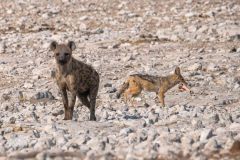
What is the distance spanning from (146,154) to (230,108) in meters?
5.77

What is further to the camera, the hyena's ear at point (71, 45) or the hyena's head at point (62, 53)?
the hyena's ear at point (71, 45)

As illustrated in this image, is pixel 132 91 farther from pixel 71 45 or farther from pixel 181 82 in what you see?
pixel 71 45

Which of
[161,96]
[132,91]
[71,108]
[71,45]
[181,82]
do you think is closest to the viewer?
[71,108]

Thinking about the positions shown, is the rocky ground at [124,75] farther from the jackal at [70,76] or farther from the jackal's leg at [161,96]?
the jackal at [70,76]

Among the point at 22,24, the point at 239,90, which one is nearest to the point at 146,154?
the point at 239,90

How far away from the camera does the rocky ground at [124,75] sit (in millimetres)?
9484

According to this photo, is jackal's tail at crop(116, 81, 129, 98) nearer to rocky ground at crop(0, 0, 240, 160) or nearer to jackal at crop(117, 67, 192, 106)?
jackal at crop(117, 67, 192, 106)

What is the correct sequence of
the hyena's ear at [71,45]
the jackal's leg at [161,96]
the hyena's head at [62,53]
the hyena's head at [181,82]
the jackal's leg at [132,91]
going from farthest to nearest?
the hyena's head at [181,82] → the jackal's leg at [132,91] → the jackal's leg at [161,96] → the hyena's ear at [71,45] → the hyena's head at [62,53]

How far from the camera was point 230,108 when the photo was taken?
566 inches

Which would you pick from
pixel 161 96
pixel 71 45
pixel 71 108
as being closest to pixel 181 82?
pixel 161 96

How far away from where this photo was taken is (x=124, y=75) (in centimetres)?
1892

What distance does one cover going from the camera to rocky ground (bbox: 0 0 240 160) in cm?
948

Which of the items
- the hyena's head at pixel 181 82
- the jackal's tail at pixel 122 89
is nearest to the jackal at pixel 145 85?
the jackal's tail at pixel 122 89

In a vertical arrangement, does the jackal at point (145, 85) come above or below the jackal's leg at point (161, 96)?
above
